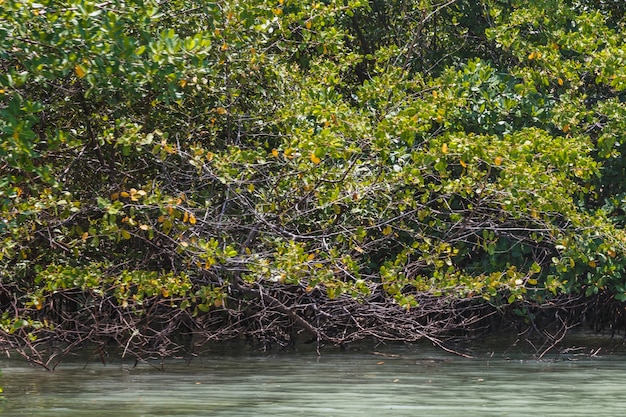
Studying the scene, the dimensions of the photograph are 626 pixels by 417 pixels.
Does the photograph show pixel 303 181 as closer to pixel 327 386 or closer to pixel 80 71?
pixel 327 386

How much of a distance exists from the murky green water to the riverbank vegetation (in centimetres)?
30

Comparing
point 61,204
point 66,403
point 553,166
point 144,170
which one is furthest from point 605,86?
point 66,403

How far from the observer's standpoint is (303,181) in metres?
8.96

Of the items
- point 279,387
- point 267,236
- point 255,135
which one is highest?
point 255,135

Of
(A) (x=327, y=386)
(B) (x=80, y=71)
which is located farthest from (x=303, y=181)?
(B) (x=80, y=71)

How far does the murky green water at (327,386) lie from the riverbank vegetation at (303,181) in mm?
303

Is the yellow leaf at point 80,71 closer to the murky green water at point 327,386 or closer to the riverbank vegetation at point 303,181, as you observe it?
the riverbank vegetation at point 303,181

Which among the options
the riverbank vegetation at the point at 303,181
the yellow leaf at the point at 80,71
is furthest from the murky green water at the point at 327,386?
the yellow leaf at the point at 80,71

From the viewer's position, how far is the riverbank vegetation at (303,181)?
865 cm

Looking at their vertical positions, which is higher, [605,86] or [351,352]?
[605,86]

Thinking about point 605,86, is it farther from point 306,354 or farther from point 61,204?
point 61,204

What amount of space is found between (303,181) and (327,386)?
57.8 inches

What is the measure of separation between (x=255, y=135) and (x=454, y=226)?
178 centimetres

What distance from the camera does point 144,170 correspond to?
31.4 feet
